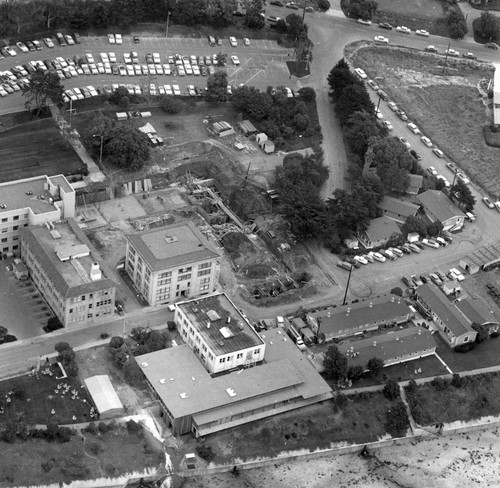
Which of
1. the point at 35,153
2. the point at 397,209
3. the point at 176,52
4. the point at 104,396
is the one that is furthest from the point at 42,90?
the point at 104,396

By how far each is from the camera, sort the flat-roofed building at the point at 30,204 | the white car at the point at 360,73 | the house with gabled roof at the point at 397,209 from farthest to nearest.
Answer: the white car at the point at 360,73, the house with gabled roof at the point at 397,209, the flat-roofed building at the point at 30,204

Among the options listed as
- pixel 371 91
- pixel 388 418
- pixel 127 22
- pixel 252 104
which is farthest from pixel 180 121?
pixel 388 418

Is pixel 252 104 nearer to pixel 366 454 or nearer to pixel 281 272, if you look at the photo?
pixel 281 272

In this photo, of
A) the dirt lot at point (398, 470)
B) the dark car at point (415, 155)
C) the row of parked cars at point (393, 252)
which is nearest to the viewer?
the dirt lot at point (398, 470)

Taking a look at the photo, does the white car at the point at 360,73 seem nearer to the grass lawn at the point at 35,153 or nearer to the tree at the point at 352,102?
the tree at the point at 352,102

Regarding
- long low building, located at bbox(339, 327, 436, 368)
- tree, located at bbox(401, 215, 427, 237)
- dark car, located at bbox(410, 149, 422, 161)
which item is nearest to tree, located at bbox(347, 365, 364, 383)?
long low building, located at bbox(339, 327, 436, 368)

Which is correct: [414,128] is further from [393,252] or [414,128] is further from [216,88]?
[393,252]

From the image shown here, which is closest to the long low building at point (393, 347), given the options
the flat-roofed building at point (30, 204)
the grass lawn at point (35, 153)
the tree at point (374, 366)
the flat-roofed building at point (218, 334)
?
the tree at point (374, 366)
